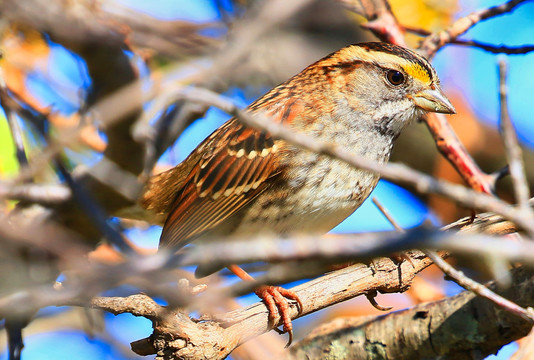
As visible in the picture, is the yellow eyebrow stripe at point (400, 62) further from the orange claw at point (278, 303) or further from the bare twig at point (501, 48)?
the orange claw at point (278, 303)

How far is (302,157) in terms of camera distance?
322 cm

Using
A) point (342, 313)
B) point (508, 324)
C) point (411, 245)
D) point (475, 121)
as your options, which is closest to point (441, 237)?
point (411, 245)

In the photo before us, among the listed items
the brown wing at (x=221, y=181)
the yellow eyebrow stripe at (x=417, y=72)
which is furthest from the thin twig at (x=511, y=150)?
the yellow eyebrow stripe at (x=417, y=72)

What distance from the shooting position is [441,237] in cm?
124

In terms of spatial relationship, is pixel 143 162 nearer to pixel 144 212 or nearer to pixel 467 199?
pixel 144 212

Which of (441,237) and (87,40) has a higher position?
(87,40)

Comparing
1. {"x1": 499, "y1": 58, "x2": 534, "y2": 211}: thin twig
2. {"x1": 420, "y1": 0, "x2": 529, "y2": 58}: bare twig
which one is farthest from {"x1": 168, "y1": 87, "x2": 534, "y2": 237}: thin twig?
{"x1": 420, "y1": 0, "x2": 529, "y2": 58}: bare twig

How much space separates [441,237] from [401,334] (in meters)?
1.97

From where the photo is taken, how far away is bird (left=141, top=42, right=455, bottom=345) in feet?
10.5

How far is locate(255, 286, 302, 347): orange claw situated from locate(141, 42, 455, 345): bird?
8 centimetres

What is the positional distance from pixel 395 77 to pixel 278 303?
148 centimetres

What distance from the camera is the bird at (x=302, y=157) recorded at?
10.5ft

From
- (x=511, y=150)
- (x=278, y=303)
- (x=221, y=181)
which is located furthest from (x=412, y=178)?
(x=221, y=181)

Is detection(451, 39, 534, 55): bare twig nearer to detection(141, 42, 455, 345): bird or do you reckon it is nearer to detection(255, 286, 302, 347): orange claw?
detection(141, 42, 455, 345): bird
